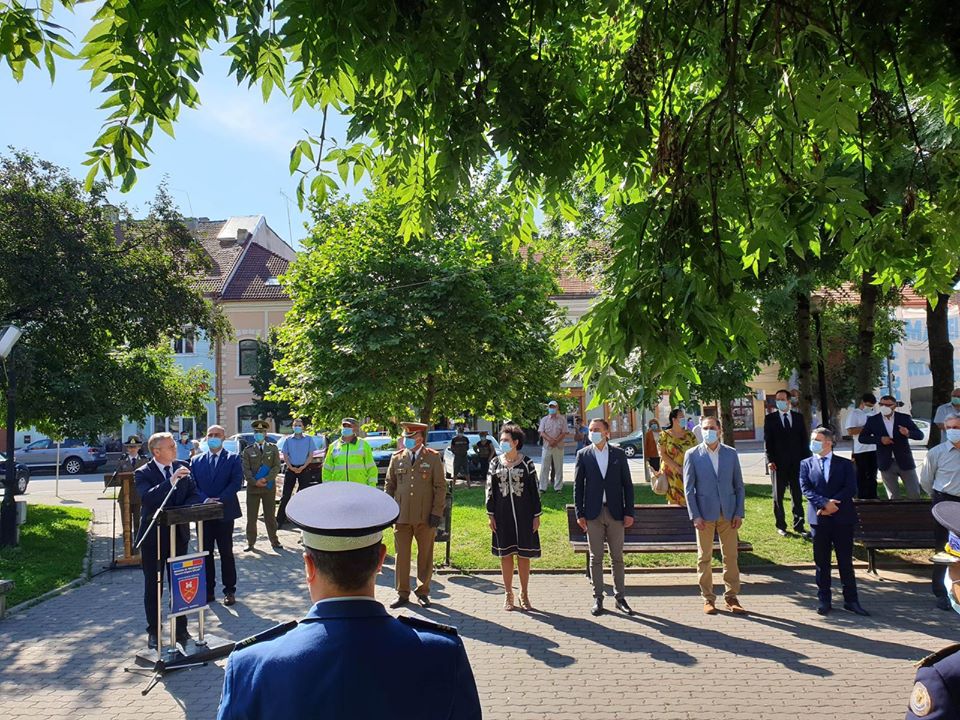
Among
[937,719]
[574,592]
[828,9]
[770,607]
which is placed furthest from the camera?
[574,592]

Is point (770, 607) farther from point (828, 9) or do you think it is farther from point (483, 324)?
point (483, 324)

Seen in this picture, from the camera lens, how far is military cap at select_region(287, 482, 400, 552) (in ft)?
7.98

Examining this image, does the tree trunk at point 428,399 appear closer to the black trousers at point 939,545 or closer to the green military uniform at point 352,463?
the green military uniform at point 352,463

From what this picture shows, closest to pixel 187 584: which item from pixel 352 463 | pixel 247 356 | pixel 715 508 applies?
pixel 352 463

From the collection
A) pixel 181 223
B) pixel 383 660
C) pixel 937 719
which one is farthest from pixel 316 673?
pixel 181 223

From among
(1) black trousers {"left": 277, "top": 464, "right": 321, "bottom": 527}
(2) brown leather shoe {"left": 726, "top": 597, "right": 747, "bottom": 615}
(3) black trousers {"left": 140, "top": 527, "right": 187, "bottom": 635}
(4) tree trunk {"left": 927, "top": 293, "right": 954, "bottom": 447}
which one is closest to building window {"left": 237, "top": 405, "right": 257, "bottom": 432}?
(1) black trousers {"left": 277, "top": 464, "right": 321, "bottom": 527}

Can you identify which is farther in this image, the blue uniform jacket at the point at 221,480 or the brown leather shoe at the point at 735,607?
the blue uniform jacket at the point at 221,480

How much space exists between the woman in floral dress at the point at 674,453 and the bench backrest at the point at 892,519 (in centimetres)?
Answer: 239

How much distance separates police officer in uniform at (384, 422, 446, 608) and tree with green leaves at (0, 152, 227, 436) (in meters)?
8.33

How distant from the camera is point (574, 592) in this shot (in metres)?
10.2

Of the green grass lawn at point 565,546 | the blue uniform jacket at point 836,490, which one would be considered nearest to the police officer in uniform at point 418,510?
the green grass lawn at point 565,546

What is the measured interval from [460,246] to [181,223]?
21.7 ft

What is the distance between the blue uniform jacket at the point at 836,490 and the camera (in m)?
8.95

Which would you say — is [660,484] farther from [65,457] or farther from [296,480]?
[65,457]
